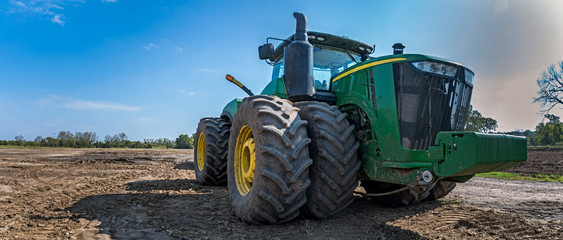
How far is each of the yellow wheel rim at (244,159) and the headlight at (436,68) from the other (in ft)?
7.02

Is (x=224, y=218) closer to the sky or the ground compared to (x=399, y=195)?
closer to the ground

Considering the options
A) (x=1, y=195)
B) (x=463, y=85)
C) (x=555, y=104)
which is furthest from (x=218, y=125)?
(x=555, y=104)

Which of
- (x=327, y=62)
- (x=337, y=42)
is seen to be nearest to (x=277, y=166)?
(x=327, y=62)

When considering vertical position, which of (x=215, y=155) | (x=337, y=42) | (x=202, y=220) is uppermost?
(x=337, y=42)

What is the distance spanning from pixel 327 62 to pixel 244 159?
201 cm

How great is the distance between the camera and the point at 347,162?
3.51 metres

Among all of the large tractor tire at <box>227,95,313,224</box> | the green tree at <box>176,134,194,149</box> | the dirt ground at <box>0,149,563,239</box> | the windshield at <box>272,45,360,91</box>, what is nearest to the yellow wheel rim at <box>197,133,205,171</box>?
Answer: the dirt ground at <box>0,149,563,239</box>

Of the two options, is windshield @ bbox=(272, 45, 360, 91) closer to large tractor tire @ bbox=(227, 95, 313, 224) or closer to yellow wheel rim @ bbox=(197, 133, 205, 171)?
large tractor tire @ bbox=(227, 95, 313, 224)

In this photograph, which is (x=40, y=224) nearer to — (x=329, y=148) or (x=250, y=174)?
(x=250, y=174)

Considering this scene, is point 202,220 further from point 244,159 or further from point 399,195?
point 399,195

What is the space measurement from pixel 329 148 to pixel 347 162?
242 mm

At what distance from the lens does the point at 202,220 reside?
12.6ft

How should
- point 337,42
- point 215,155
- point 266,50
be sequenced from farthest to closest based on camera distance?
point 215,155
point 337,42
point 266,50

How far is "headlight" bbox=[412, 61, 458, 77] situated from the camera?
11.9ft
